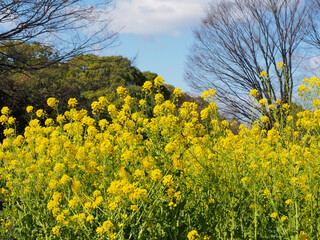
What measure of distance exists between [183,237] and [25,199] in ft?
4.09

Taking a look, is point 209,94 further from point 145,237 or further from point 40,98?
point 40,98

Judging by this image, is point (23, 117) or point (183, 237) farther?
point (23, 117)

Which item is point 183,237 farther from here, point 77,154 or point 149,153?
point 77,154

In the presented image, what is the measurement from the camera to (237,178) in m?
3.04

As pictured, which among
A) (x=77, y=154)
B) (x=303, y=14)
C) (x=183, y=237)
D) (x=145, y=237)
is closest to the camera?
(x=145, y=237)

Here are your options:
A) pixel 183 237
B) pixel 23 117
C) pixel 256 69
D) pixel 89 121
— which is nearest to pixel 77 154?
pixel 89 121

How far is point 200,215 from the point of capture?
3.10m

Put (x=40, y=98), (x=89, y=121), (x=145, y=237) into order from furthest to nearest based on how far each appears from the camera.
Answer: (x=40, y=98) → (x=89, y=121) → (x=145, y=237)

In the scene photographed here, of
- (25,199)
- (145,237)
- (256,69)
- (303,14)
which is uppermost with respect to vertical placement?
(303,14)

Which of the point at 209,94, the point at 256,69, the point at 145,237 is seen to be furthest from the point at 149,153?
the point at 256,69

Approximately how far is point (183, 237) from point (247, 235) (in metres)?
0.54

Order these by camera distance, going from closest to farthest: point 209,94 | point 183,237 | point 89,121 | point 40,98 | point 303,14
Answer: point 183,237
point 209,94
point 89,121
point 40,98
point 303,14

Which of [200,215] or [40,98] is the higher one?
[40,98]

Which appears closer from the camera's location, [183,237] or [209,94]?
[183,237]
